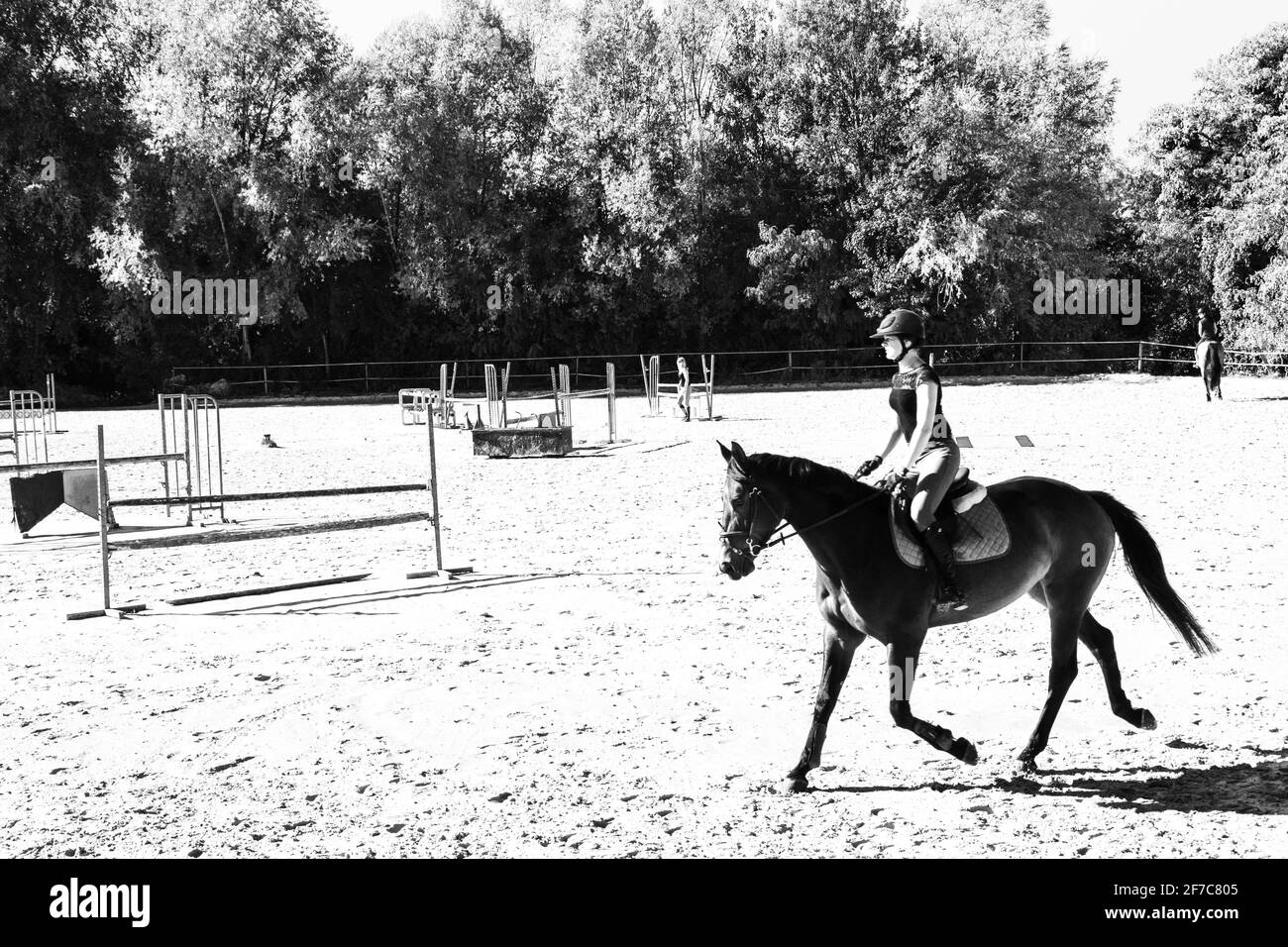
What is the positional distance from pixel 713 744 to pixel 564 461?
42.9 ft

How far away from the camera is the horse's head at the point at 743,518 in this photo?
17.3ft

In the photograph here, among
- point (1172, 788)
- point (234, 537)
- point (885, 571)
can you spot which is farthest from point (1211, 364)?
point (885, 571)

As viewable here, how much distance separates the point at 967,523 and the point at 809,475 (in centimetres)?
75

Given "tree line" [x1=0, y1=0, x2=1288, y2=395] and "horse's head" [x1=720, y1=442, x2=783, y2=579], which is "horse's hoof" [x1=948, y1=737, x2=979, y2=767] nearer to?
"horse's head" [x1=720, y1=442, x2=783, y2=579]

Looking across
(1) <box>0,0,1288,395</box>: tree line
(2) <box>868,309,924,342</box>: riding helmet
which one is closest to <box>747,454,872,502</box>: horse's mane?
(2) <box>868,309,924,342</box>: riding helmet

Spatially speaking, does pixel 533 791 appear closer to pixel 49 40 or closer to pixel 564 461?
pixel 564 461

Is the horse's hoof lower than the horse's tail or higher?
lower

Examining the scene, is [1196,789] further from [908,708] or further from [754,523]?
[754,523]

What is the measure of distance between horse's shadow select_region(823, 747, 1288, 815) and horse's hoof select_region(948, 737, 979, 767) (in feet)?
0.38

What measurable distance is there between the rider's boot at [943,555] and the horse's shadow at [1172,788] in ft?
2.68

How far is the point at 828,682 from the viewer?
537cm

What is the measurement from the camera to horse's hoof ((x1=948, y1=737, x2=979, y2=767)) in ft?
17.0

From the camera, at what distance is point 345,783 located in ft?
18.0
